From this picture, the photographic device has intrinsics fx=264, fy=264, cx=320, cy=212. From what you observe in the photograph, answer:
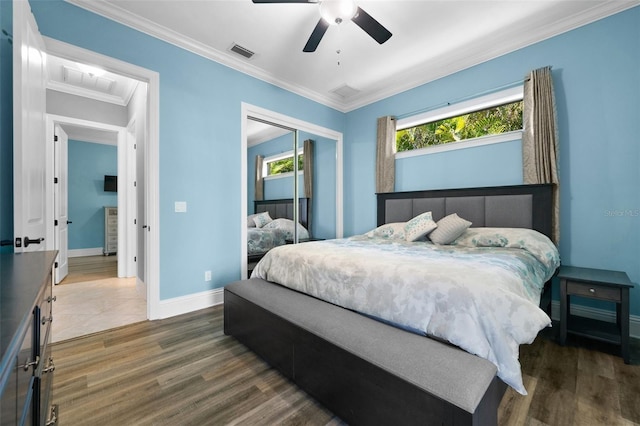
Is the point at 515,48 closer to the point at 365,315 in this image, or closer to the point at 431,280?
the point at 431,280

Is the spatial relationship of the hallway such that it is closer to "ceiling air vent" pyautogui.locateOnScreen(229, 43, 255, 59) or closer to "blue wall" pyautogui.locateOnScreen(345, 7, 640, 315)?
"ceiling air vent" pyautogui.locateOnScreen(229, 43, 255, 59)

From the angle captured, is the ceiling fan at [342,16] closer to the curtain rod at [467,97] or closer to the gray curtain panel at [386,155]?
the curtain rod at [467,97]

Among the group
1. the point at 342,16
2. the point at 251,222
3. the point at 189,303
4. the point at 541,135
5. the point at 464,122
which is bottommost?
the point at 189,303

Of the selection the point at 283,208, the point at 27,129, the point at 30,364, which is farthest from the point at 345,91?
the point at 30,364

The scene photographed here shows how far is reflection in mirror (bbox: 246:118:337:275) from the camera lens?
3.62 m

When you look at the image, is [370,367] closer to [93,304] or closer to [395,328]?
[395,328]

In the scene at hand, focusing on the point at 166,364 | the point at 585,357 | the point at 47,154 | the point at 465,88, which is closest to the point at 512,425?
the point at 585,357

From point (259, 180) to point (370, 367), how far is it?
118 inches

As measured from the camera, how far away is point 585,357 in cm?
196

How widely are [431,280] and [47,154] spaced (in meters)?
5.14

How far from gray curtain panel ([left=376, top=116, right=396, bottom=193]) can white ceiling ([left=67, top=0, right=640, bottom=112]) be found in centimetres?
65

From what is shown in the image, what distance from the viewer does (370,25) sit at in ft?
7.39

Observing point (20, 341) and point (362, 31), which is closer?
point (20, 341)

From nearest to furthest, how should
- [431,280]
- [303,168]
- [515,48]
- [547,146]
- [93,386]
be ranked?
[431,280] < [93,386] < [547,146] < [515,48] < [303,168]
